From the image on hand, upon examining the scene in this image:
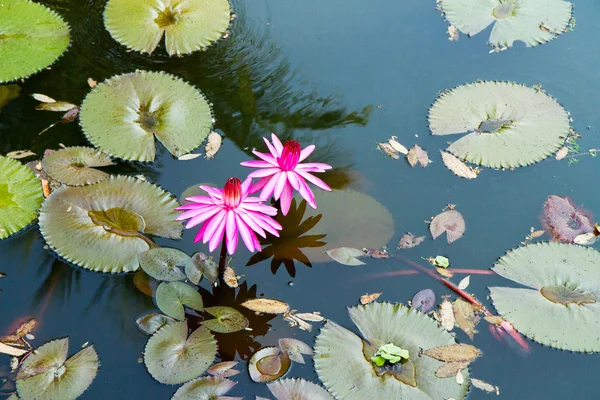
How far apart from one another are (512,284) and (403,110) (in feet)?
4.45

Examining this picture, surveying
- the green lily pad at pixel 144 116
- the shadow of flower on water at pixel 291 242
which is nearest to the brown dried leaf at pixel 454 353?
the shadow of flower on water at pixel 291 242

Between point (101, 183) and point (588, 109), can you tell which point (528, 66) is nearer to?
point (588, 109)

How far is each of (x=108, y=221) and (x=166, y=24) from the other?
65.6 inches

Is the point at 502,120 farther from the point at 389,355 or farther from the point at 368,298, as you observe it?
the point at 389,355

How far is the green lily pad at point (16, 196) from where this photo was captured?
302 centimetres

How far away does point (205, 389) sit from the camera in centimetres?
250

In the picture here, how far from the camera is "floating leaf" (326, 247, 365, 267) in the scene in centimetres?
304

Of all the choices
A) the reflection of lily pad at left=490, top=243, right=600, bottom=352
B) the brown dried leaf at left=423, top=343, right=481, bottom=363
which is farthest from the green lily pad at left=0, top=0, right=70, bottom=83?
the reflection of lily pad at left=490, top=243, right=600, bottom=352

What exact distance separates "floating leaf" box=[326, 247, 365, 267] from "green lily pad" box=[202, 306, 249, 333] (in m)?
0.60

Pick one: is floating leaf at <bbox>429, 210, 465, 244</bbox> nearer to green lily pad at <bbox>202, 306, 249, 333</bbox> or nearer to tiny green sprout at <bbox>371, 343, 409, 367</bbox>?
tiny green sprout at <bbox>371, 343, 409, 367</bbox>

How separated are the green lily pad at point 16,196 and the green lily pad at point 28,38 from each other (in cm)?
87

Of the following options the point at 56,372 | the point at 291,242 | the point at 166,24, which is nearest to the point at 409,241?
the point at 291,242

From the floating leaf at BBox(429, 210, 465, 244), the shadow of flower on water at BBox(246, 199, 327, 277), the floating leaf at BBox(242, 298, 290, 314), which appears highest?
the floating leaf at BBox(429, 210, 465, 244)

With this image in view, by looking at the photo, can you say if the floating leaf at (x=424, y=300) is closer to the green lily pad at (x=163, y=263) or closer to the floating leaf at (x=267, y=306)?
the floating leaf at (x=267, y=306)
